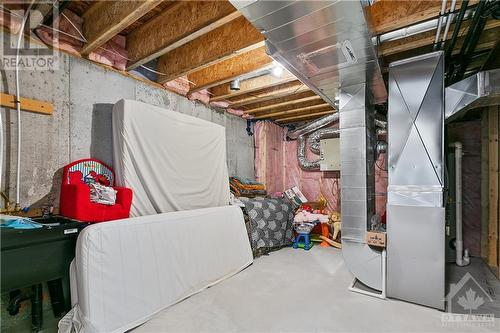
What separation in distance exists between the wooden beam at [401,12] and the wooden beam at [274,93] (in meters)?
1.46

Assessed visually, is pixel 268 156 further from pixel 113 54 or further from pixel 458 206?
pixel 113 54

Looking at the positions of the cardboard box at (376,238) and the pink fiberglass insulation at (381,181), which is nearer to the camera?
the cardboard box at (376,238)

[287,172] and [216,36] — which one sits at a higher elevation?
[216,36]

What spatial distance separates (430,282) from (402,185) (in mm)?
922

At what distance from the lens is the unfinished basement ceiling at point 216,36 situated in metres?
1.93

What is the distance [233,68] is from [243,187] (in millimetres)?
2036

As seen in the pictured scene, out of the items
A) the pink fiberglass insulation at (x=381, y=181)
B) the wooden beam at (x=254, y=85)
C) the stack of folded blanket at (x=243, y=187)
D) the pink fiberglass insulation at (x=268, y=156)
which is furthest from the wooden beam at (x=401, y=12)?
the pink fiberglass insulation at (x=268, y=156)

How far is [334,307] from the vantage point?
2301 millimetres

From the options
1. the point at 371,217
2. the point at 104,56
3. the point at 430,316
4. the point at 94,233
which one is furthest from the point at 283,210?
the point at 104,56

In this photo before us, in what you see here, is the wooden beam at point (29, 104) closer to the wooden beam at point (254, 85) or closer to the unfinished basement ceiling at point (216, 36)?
the unfinished basement ceiling at point (216, 36)

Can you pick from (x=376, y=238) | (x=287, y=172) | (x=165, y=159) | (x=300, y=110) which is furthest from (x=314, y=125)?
(x=165, y=159)

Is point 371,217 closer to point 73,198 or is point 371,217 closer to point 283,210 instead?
point 283,210

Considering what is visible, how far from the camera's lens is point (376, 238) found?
8.38 feet

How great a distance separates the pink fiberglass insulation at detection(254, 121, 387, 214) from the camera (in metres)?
5.16
